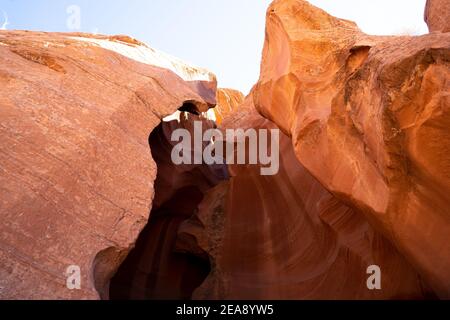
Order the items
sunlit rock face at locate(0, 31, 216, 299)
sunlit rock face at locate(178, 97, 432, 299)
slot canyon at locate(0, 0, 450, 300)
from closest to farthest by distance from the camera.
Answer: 1. sunlit rock face at locate(0, 31, 216, 299)
2. slot canyon at locate(0, 0, 450, 300)
3. sunlit rock face at locate(178, 97, 432, 299)

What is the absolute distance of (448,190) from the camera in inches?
155

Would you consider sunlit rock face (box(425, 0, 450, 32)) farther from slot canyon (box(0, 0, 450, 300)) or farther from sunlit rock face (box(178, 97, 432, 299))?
sunlit rock face (box(178, 97, 432, 299))

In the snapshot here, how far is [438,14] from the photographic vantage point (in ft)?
24.3

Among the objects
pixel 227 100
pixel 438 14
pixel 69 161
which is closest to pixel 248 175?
pixel 438 14

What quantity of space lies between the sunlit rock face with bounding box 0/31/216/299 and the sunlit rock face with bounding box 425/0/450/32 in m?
Answer: 4.96

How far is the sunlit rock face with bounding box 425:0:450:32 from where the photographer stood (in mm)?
7109

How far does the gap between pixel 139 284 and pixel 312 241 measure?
3.95 meters

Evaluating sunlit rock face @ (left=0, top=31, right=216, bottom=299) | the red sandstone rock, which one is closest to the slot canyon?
sunlit rock face @ (left=0, top=31, right=216, bottom=299)

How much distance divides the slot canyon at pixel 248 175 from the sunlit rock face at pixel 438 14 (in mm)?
83

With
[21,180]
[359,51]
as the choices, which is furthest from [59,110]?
[359,51]

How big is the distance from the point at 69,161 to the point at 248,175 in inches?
209

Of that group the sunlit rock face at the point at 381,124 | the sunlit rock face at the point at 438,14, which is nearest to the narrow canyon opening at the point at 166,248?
the sunlit rock face at the point at 381,124

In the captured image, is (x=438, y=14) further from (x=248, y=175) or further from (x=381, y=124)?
(x=248, y=175)
